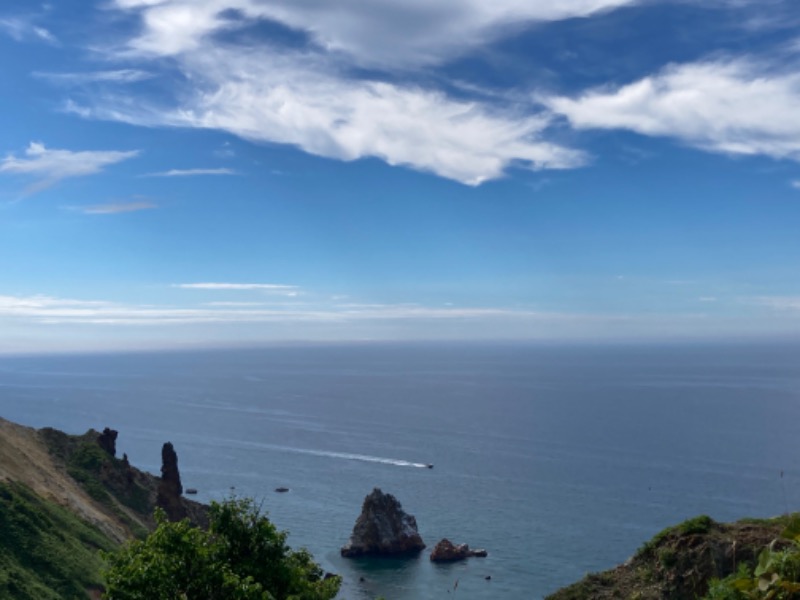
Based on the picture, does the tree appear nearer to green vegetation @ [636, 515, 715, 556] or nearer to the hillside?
green vegetation @ [636, 515, 715, 556]

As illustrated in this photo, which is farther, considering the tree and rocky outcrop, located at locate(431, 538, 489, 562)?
rocky outcrop, located at locate(431, 538, 489, 562)

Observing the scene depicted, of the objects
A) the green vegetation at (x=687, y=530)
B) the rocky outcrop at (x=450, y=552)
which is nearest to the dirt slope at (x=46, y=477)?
the rocky outcrop at (x=450, y=552)

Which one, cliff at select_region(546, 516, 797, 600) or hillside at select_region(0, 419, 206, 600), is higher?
cliff at select_region(546, 516, 797, 600)

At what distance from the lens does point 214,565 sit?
16.8 m

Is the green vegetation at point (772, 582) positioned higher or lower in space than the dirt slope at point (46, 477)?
higher

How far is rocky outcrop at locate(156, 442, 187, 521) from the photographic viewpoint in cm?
7019

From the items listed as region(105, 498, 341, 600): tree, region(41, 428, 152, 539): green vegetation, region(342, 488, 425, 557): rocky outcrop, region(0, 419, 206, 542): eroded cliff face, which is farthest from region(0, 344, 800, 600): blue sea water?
region(105, 498, 341, 600): tree

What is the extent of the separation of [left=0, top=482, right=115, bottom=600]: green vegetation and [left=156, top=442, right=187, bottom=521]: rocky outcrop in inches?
609

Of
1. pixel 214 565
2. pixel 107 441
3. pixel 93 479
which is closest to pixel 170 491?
pixel 93 479

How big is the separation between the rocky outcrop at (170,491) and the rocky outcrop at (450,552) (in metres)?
29.0

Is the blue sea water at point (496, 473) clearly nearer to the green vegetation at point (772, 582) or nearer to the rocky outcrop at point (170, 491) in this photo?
the rocky outcrop at point (170, 491)

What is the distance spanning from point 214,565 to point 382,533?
6590 centimetres

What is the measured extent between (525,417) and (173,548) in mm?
173002

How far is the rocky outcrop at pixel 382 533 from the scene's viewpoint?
7875cm
